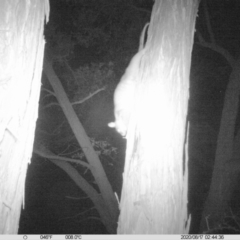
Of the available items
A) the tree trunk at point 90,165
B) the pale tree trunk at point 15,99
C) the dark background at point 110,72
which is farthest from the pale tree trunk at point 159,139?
the tree trunk at point 90,165

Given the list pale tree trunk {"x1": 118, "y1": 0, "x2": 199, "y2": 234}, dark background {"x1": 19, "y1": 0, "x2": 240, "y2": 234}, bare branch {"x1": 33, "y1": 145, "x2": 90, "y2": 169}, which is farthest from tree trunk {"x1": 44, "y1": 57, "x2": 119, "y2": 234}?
pale tree trunk {"x1": 118, "y1": 0, "x2": 199, "y2": 234}

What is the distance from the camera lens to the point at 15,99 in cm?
72

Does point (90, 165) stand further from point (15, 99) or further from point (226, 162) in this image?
point (15, 99)

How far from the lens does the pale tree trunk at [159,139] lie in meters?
0.90

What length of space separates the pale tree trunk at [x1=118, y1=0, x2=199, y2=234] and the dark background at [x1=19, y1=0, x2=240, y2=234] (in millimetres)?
3940

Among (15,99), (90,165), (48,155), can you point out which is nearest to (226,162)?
(90,165)

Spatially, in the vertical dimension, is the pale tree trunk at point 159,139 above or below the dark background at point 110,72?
below

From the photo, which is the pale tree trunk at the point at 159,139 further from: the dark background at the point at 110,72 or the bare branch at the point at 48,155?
the bare branch at the point at 48,155

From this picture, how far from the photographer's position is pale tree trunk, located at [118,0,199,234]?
90cm

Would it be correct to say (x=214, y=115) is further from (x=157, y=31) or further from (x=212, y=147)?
(x=157, y=31)

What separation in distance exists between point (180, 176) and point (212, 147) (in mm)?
5668

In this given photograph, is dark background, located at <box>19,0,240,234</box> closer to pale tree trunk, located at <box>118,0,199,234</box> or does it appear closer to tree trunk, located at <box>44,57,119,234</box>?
tree trunk, located at <box>44,57,119,234</box>

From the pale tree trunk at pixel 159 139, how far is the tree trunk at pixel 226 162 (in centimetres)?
358

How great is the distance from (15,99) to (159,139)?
1.39ft
